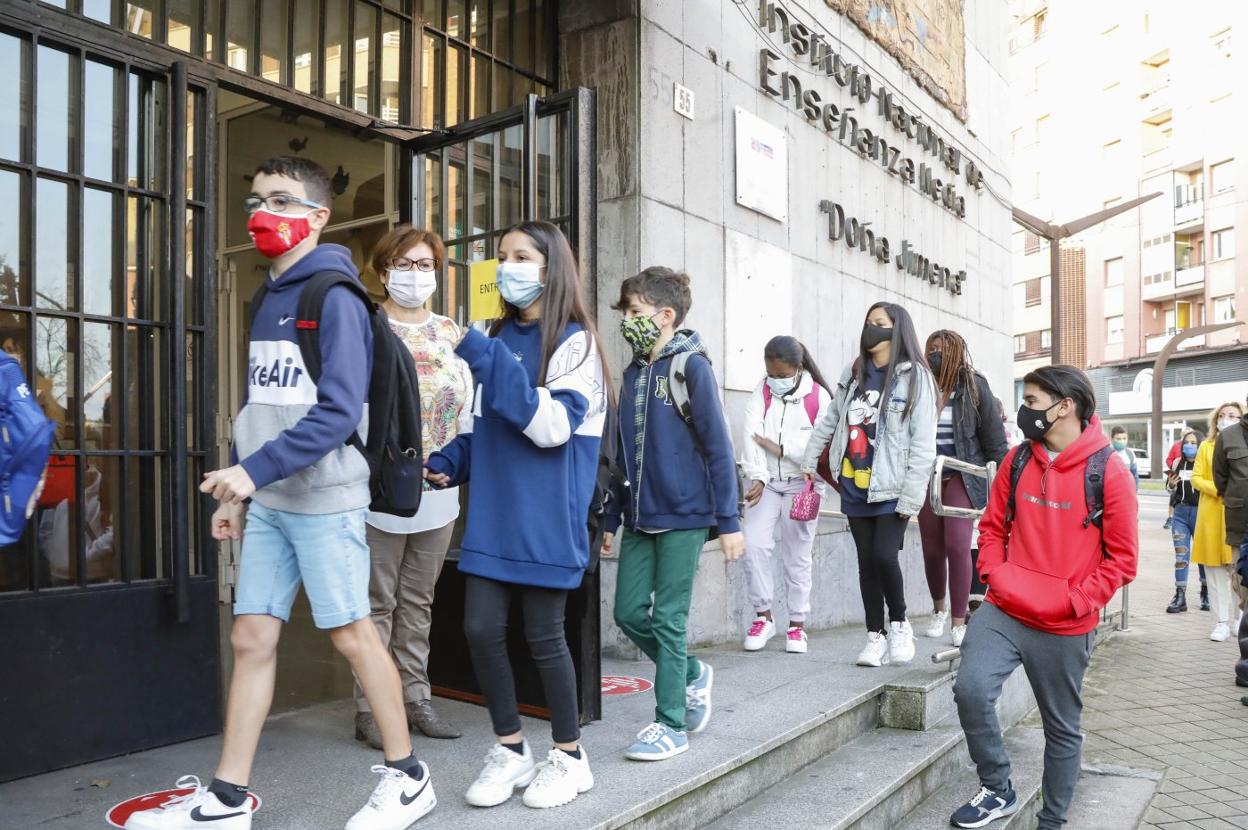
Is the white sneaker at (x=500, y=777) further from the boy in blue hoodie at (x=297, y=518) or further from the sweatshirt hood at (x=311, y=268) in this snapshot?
the sweatshirt hood at (x=311, y=268)

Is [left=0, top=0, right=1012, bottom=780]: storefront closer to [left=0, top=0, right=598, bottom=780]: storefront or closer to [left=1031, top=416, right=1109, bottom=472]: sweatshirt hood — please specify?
[left=0, top=0, right=598, bottom=780]: storefront

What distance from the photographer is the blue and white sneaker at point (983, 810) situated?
413cm

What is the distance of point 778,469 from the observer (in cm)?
645

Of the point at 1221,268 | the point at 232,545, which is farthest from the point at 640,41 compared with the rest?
the point at 1221,268

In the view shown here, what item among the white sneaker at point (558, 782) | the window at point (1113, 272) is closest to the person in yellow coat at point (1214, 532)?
the white sneaker at point (558, 782)

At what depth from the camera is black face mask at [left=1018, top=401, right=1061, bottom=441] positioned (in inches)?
155

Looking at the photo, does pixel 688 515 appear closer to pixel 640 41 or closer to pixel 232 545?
pixel 640 41

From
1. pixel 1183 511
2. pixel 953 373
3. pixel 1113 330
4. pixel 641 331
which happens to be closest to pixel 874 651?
pixel 953 373

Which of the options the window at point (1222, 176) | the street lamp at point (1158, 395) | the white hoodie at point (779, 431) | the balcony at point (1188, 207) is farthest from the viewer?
the balcony at point (1188, 207)

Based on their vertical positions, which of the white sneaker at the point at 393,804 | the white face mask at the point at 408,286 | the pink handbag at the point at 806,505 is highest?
the white face mask at the point at 408,286

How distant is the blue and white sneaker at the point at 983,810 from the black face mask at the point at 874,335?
7.31ft

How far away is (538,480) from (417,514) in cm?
90

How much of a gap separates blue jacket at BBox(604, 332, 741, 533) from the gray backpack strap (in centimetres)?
2

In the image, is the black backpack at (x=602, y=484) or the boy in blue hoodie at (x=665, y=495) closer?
the black backpack at (x=602, y=484)
